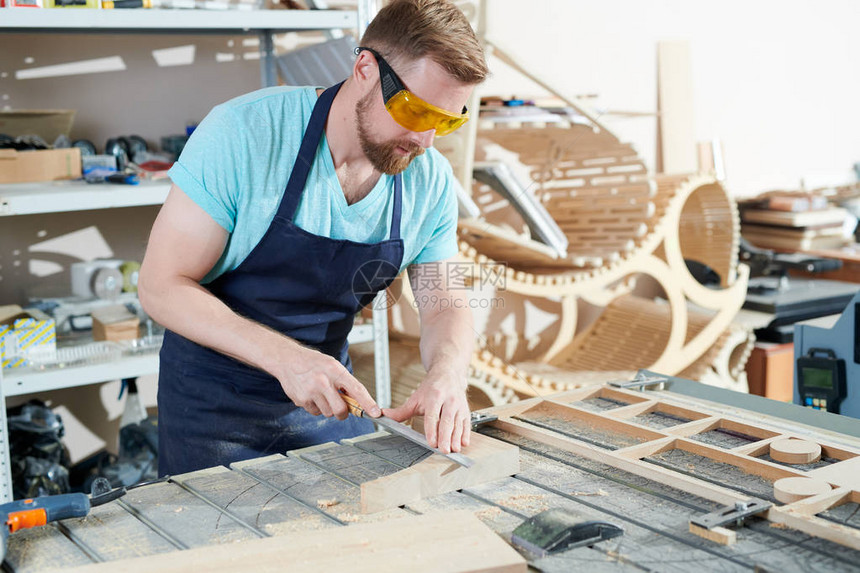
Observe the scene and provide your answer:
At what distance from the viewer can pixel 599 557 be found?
3.35 ft

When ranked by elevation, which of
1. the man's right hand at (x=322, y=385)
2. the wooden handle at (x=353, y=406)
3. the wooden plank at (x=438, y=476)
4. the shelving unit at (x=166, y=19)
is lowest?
the wooden plank at (x=438, y=476)

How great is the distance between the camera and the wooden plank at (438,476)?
1.17 metres

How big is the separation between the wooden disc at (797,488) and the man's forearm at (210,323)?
2.43 feet

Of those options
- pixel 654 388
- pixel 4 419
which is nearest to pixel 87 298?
pixel 4 419

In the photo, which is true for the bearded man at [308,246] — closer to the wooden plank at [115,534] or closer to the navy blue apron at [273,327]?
the navy blue apron at [273,327]

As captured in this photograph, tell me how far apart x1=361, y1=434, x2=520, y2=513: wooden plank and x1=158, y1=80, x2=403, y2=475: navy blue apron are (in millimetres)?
491

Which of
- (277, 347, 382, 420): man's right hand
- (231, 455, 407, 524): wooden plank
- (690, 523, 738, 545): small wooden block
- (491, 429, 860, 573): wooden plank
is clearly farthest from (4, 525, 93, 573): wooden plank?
(690, 523, 738, 545): small wooden block

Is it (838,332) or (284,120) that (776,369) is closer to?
(838,332)

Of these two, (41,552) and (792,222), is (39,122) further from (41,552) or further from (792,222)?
(792,222)

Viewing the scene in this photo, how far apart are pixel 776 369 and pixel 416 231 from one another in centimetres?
227

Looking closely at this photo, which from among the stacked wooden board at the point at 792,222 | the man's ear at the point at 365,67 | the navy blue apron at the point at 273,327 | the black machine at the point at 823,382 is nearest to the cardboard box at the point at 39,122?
the navy blue apron at the point at 273,327

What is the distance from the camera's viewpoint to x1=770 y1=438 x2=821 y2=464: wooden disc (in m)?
1.31

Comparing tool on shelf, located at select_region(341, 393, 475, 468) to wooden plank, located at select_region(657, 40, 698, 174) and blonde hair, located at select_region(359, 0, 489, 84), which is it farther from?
wooden plank, located at select_region(657, 40, 698, 174)

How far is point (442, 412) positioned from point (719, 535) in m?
0.48
